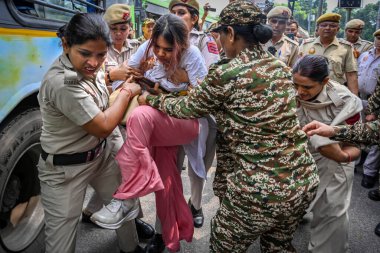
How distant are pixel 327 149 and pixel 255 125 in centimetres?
63

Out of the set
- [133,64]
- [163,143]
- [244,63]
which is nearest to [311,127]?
[244,63]

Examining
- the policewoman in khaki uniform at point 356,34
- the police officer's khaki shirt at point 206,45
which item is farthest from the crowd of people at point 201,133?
the policewoman in khaki uniform at point 356,34

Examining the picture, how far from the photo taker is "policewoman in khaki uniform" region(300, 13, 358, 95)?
388 centimetres

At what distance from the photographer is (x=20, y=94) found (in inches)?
71.9

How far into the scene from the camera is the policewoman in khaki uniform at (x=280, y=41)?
162 inches

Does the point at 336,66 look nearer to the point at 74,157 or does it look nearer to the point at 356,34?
the point at 356,34

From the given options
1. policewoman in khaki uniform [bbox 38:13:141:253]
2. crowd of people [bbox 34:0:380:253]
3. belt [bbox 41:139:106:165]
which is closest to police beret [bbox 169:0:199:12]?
crowd of people [bbox 34:0:380:253]

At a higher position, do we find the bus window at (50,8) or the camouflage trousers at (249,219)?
the bus window at (50,8)

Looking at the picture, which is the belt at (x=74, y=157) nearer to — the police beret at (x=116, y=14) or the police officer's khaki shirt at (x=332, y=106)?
the police officer's khaki shirt at (x=332, y=106)

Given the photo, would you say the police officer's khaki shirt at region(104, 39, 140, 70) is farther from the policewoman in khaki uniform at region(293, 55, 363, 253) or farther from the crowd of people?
the policewoman in khaki uniform at region(293, 55, 363, 253)

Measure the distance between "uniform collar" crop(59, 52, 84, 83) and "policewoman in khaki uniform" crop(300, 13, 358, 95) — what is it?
10.7 ft

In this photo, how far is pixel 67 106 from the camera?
156 cm

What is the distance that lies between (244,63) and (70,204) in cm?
122

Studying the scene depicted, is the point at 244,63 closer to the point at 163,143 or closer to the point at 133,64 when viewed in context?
the point at 163,143
